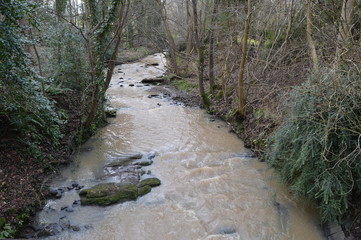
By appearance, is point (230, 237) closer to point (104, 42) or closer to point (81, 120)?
point (81, 120)

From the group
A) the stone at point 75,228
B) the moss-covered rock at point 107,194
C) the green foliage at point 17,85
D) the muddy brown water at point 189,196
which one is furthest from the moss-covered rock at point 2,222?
the green foliage at point 17,85

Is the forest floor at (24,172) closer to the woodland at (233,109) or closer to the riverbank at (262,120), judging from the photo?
the woodland at (233,109)

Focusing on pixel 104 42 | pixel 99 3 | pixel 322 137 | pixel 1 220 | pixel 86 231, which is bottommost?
pixel 86 231

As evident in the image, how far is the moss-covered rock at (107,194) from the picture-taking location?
229 inches

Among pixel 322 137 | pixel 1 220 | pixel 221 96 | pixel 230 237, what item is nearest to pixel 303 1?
pixel 221 96

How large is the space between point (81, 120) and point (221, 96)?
592cm

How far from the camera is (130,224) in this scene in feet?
17.3

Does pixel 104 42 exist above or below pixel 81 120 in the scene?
above

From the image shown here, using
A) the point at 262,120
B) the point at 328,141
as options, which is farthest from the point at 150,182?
the point at 262,120

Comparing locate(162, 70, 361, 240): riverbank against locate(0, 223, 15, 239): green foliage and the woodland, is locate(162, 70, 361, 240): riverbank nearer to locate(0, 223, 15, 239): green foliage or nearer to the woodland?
the woodland

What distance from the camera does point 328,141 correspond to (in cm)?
468

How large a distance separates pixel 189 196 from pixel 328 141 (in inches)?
115

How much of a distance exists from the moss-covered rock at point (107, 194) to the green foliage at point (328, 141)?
10.7 feet

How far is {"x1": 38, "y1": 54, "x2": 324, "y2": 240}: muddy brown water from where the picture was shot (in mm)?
5121
